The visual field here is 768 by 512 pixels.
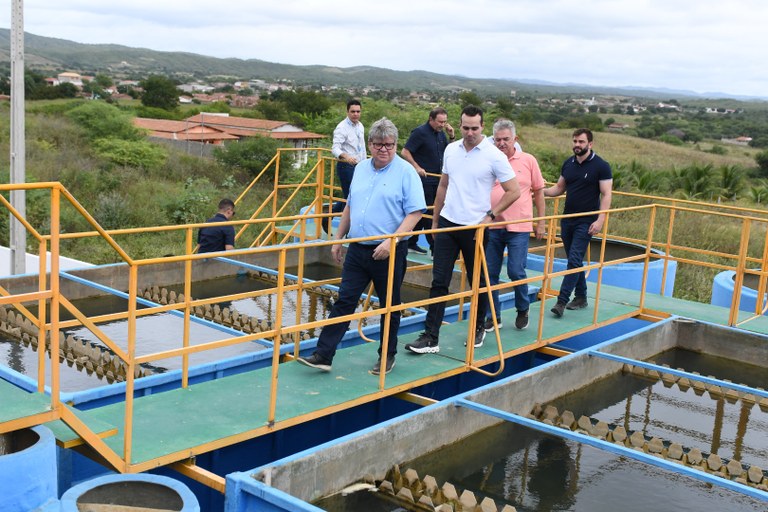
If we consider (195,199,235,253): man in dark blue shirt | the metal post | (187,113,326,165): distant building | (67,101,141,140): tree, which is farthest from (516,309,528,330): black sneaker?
(187,113,326,165): distant building

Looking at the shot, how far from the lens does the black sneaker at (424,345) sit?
7098 mm

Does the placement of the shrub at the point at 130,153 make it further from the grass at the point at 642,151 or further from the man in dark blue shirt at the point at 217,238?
the grass at the point at 642,151

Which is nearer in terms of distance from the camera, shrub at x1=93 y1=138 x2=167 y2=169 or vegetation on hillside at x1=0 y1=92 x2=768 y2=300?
vegetation on hillside at x1=0 y1=92 x2=768 y2=300

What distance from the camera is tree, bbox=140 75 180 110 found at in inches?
3268

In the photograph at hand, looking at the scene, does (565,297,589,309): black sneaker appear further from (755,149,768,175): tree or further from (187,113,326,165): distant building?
(755,149,768,175): tree

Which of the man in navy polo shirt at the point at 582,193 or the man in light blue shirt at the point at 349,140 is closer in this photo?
the man in navy polo shirt at the point at 582,193

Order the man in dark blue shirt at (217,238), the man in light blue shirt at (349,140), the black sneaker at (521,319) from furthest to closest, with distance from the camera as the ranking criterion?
the man in light blue shirt at (349,140)
the man in dark blue shirt at (217,238)
the black sneaker at (521,319)

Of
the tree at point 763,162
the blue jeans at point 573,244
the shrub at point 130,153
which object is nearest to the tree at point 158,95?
the shrub at point 130,153

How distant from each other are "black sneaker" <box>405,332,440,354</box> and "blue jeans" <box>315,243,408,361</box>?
2.76 ft

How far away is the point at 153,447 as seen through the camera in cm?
490

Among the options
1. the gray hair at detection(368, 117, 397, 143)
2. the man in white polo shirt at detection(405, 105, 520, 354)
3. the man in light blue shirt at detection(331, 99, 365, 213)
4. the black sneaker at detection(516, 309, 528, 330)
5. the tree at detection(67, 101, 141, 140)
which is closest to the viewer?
the gray hair at detection(368, 117, 397, 143)

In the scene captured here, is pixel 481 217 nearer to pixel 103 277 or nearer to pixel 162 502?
pixel 162 502

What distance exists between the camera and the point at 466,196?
6789mm

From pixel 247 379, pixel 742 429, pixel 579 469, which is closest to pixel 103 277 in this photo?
pixel 247 379
